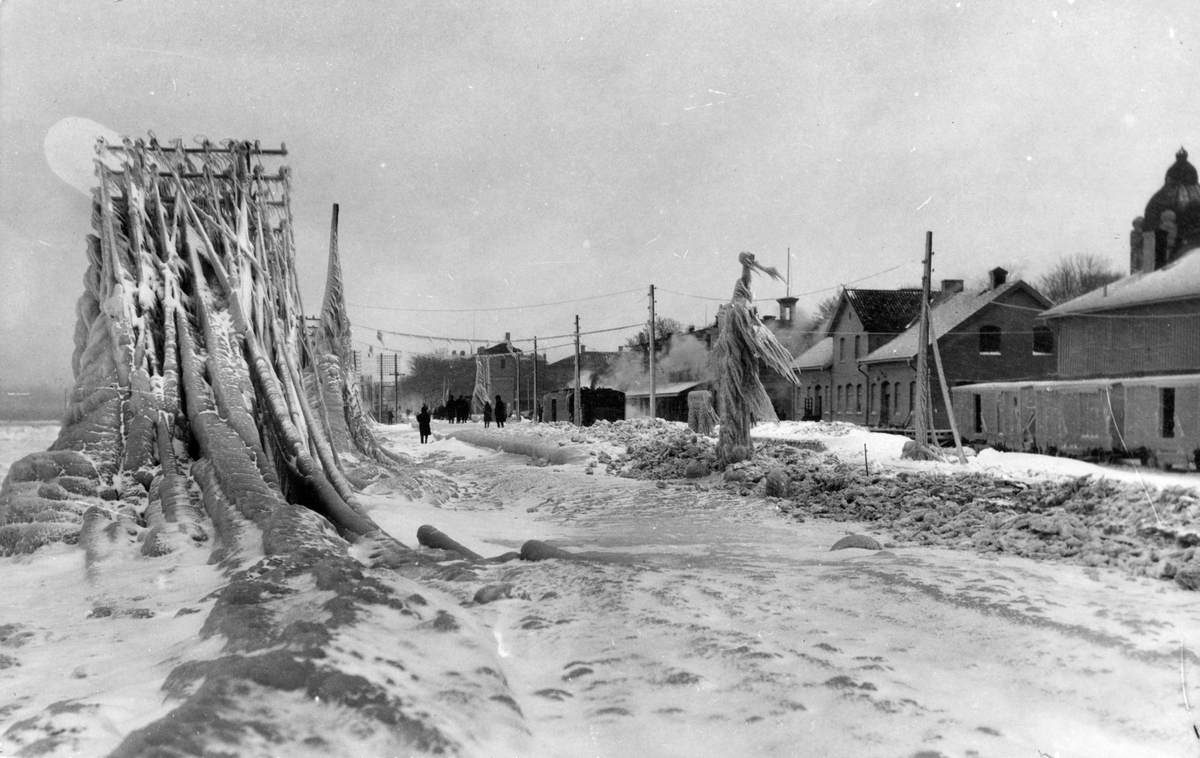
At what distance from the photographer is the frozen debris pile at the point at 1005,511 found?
5332 millimetres

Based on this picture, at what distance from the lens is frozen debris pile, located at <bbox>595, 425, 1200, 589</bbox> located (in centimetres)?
533

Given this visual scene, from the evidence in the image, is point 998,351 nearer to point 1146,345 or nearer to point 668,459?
point 668,459

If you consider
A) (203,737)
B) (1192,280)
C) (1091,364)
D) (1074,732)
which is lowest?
(1074,732)

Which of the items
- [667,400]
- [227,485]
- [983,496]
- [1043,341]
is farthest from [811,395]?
[227,485]

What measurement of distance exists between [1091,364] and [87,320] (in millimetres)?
9007

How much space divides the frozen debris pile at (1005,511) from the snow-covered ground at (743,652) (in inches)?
20.6

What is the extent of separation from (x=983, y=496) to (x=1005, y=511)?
38.4 inches

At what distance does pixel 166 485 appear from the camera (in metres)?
5.16

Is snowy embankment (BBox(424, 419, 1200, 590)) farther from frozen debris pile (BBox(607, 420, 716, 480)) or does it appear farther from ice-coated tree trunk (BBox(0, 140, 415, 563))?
ice-coated tree trunk (BBox(0, 140, 415, 563))

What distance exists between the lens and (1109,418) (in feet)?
22.5

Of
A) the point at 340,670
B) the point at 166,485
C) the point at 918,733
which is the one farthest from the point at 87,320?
the point at 918,733

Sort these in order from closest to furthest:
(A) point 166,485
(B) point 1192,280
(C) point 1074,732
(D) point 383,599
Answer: (C) point 1074,732 < (D) point 383,599 < (B) point 1192,280 < (A) point 166,485

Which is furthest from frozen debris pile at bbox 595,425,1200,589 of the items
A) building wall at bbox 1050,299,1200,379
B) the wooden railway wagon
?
building wall at bbox 1050,299,1200,379

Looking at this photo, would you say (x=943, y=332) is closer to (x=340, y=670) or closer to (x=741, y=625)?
(x=741, y=625)
